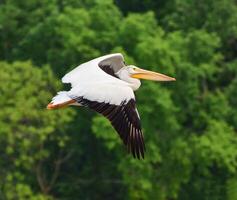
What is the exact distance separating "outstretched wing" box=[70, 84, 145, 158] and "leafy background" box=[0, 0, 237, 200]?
14.4 meters

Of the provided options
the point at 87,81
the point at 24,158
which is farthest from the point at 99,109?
the point at 24,158

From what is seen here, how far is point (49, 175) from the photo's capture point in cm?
3312

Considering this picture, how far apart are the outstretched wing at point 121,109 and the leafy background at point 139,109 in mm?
14376

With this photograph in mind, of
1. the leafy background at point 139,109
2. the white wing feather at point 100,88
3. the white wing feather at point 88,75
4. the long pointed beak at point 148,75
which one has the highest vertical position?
the white wing feather at point 100,88

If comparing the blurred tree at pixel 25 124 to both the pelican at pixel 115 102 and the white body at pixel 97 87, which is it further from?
the pelican at pixel 115 102

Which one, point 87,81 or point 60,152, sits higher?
point 87,81

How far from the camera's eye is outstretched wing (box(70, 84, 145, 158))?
14.0m

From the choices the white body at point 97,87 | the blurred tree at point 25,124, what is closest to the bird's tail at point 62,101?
the white body at point 97,87

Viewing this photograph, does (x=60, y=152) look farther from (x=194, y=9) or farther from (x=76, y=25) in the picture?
(x=194, y=9)

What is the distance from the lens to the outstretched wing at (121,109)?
14.0m

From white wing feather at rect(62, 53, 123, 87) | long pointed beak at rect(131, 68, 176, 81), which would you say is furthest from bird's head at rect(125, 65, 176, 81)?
white wing feather at rect(62, 53, 123, 87)

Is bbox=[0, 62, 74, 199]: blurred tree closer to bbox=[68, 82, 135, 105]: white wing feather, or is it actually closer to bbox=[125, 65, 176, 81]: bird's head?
bbox=[125, 65, 176, 81]: bird's head

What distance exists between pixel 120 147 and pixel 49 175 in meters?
3.65

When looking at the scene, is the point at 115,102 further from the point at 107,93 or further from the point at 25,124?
the point at 25,124
